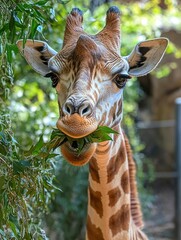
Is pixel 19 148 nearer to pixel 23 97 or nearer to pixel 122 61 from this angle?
pixel 122 61

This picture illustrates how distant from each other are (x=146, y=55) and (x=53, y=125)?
2644 mm

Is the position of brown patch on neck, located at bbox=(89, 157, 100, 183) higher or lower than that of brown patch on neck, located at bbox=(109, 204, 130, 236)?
higher

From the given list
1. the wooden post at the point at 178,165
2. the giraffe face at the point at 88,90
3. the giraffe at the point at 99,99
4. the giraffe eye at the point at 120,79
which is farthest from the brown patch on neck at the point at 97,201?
the wooden post at the point at 178,165

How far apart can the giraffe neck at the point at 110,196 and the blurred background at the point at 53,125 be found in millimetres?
252

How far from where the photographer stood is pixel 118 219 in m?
3.94

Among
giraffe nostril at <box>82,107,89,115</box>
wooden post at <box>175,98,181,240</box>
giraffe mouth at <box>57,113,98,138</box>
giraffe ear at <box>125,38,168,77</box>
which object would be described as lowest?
wooden post at <box>175,98,181,240</box>

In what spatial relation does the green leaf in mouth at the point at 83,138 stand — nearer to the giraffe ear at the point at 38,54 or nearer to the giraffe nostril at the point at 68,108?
the giraffe nostril at the point at 68,108

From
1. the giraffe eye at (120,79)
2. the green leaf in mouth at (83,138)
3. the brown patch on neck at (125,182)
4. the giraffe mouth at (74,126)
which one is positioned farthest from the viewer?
the brown patch on neck at (125,182)

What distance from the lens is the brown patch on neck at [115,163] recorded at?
3.88m

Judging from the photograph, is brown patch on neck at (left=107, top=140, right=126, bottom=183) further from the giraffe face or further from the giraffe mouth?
the giraffe mouth

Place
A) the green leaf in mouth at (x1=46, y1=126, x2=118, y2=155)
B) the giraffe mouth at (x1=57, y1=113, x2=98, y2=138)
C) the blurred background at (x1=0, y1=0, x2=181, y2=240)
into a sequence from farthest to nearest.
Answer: the blurred background at (x1=0, y1=0, x2=181, y2=240) → the green leaf in mouth at (x1=46, y1=126, x2=118, y2=155) → the giraffe mouth at (x1=57, y1=113, x2=98, y2=138)

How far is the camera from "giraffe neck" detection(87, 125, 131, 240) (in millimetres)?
3867

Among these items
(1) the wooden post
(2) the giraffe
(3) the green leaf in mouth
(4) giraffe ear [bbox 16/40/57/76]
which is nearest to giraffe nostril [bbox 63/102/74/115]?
(2) the giraffe

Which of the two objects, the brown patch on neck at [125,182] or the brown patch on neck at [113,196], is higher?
the brown patch on neck at [125,182]
